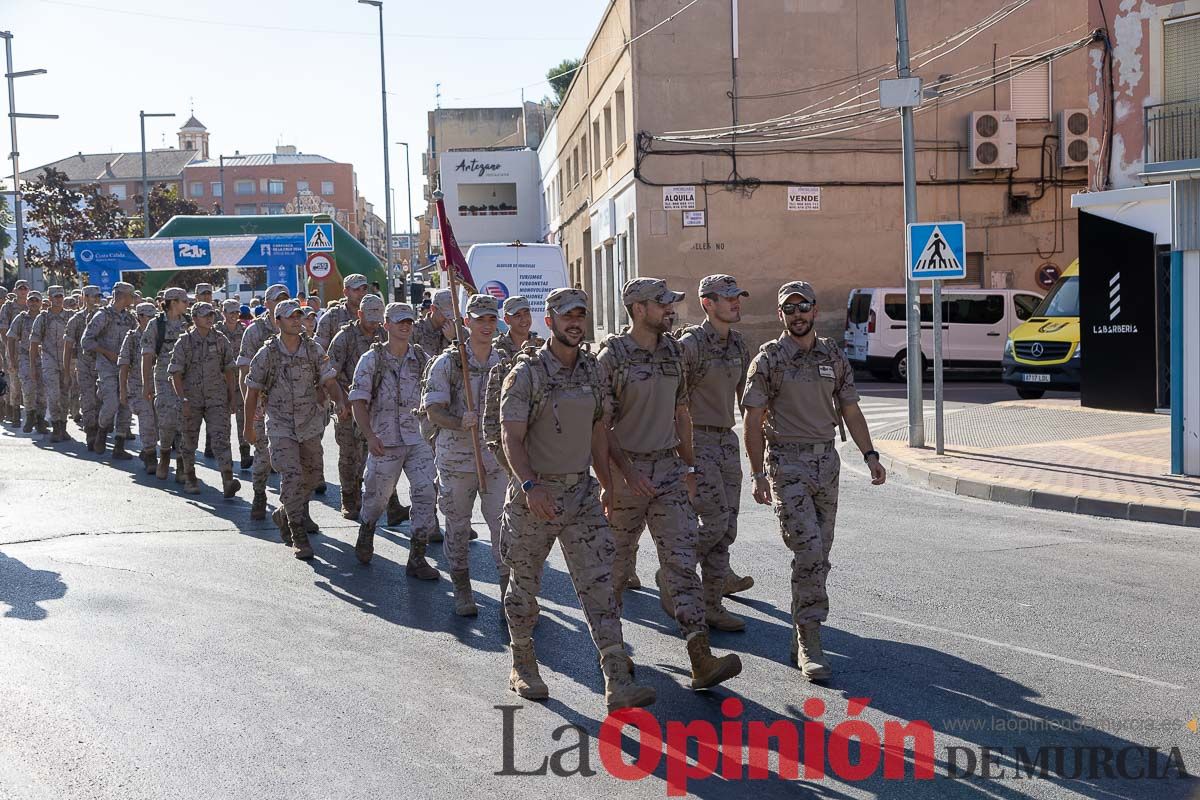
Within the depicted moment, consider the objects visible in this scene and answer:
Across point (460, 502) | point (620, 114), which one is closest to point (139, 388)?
point (460, 502)

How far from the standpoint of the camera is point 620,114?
31.3 metres

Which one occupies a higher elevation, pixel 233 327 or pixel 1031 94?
pixel 1031 94

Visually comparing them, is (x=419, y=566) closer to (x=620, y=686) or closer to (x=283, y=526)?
(x=283, y=526)

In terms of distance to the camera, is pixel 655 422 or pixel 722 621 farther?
pixel 722 621

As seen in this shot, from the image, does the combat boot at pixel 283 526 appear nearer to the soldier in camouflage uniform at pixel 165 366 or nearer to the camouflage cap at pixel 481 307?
the camouflage cap at pixel 481 307

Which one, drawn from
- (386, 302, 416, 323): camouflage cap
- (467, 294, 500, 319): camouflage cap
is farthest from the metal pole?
(467, 294, 500, 319): camouflage cap

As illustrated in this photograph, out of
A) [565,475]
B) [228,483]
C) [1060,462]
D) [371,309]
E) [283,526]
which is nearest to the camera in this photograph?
[565,475]

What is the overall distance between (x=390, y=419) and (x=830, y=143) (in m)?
22.2

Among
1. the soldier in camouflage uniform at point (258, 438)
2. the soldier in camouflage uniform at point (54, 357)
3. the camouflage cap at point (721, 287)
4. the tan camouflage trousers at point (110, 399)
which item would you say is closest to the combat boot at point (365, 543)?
the soldier in camouflage uniform at point (258, 438)

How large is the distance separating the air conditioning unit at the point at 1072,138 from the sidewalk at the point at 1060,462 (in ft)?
43.0

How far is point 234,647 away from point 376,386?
102 inches

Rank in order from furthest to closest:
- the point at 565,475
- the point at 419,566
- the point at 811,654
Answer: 1. the point at 419,566
2. the point at 811,654
3. the point at 565,475

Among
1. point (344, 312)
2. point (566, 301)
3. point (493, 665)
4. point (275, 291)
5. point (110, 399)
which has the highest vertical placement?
point (275, 291)

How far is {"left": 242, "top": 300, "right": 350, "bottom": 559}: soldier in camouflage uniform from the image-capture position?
30.4 feet
